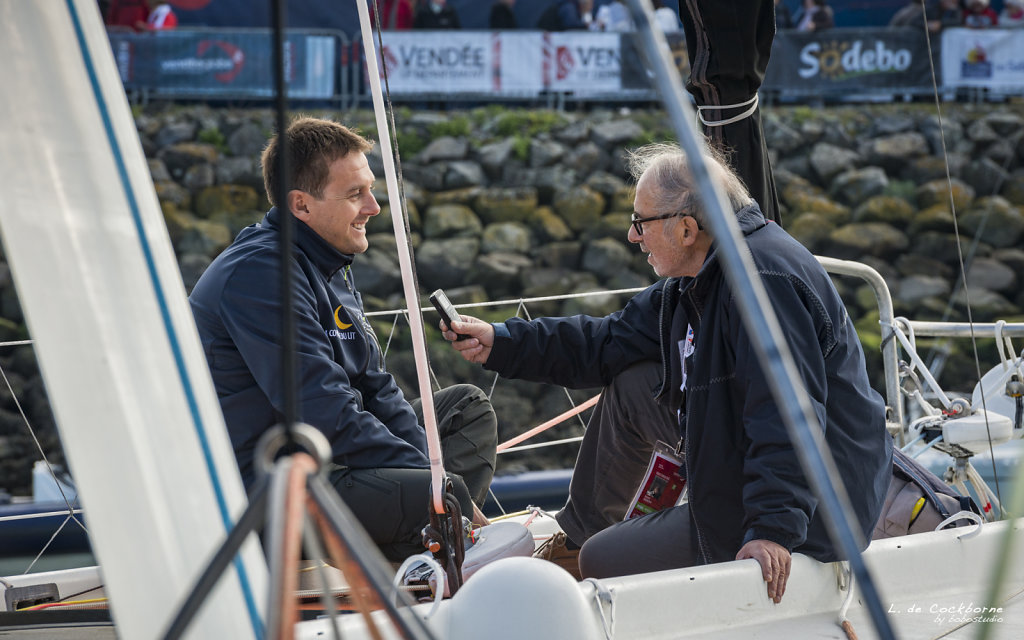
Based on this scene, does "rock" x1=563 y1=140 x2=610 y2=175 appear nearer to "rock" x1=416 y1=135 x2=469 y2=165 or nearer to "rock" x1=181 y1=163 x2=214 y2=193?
"rock" x1=416 y1=135 x2=469 y2=165

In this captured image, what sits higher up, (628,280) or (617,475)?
(617,475)

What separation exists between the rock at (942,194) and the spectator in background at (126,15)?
767 centimetres

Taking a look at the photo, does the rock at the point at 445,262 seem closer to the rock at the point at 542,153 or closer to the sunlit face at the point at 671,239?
the rock at the point at 542,153

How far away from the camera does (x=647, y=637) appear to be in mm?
A: 1521

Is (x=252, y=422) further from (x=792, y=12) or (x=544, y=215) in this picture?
(x=792, y=12)

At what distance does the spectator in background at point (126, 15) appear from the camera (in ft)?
31.3

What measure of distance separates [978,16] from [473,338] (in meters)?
9.47

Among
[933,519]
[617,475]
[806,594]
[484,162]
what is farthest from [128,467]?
[484,162]

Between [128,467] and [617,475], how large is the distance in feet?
4.60

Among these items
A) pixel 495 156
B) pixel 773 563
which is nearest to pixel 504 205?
pixel 495 156

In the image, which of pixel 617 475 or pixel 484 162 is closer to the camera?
pixel 617 475

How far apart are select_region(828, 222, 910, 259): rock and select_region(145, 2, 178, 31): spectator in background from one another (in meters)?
6.62

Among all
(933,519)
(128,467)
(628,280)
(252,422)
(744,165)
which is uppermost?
(744,165)

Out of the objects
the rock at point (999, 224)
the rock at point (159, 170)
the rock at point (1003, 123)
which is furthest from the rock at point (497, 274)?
the rock at point (1003, 123)
